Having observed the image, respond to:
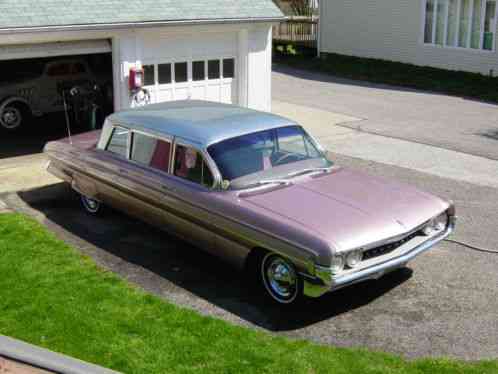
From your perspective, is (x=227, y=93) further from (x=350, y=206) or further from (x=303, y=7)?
(x=303, y=7)

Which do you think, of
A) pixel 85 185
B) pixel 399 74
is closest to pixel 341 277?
pixel 85 185

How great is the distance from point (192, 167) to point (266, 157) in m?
0.81

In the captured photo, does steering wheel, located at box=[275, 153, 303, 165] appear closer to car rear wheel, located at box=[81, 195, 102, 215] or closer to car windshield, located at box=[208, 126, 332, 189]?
car windshield, located at box=[208, 126, 332, 189]

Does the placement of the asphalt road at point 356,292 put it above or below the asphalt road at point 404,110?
below

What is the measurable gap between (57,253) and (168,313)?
215 cm

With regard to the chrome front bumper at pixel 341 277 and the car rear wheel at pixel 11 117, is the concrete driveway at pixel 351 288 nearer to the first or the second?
the chrome front bumper at pixel 341 277

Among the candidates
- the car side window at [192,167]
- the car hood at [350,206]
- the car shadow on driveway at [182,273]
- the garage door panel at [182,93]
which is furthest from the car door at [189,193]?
the garage door panel at [182,93]

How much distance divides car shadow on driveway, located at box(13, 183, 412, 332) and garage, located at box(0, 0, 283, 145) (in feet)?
11.0

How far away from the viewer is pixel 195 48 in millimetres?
14383

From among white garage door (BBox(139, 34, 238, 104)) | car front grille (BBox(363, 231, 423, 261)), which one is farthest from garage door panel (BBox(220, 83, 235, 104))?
car front grille (BBox(363, 231, 423, 261))

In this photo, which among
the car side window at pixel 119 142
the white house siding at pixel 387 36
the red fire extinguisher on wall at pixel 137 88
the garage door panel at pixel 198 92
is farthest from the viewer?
the white house siding at pixel 387 36

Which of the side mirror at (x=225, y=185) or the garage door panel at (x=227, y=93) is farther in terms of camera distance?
the garage door panel at (x=227, y=93)

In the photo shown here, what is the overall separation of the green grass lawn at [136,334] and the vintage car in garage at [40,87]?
8.25 m

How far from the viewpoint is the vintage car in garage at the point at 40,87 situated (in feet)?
50.9
